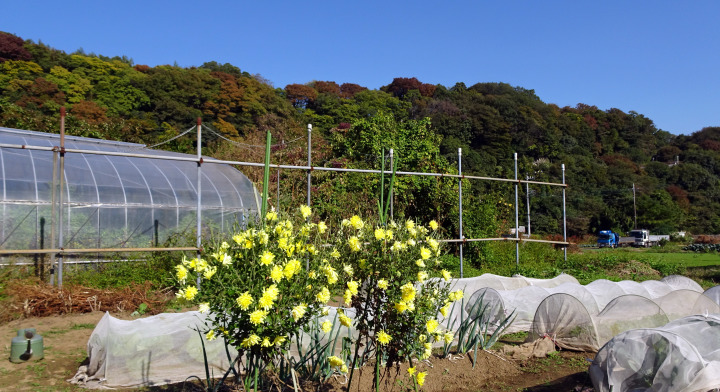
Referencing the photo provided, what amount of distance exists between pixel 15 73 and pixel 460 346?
88.9 feet

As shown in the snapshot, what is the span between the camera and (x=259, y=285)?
321 centimetres

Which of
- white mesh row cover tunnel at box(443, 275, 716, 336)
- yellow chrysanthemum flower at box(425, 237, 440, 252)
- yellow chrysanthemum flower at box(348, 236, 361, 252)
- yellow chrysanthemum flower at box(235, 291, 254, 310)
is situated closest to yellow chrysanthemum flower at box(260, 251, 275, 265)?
yellow chrysanthemum flower at box(235, 291, 254, 310)

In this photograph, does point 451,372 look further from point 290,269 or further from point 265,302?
point 265,302

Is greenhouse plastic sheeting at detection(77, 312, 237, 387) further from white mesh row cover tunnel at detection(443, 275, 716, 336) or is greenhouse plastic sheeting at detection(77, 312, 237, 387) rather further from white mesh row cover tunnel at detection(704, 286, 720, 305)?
white mesh row cover tunnel at detection(704, 286, 720, 305)

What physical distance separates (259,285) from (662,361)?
2783mm

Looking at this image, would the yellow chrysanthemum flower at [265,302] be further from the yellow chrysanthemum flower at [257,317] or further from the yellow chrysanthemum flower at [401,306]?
the yellow chrysanthemum flower at [401,306]

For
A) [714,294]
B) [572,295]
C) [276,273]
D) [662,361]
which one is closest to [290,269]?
[276,273]

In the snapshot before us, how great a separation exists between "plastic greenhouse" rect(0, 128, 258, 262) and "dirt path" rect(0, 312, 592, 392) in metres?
2.82

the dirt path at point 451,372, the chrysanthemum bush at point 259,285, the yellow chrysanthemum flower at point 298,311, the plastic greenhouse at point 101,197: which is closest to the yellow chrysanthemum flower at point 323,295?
the chrysanthemum bush at point 259,285

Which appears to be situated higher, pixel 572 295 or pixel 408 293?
pixel 408 293

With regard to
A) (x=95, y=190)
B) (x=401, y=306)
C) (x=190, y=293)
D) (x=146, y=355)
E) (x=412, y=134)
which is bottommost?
(x=146, y=355)

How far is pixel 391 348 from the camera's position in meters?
3.77

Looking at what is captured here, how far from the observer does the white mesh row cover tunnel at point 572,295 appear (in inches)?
251

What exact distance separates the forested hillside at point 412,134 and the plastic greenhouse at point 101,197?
1.97 m
